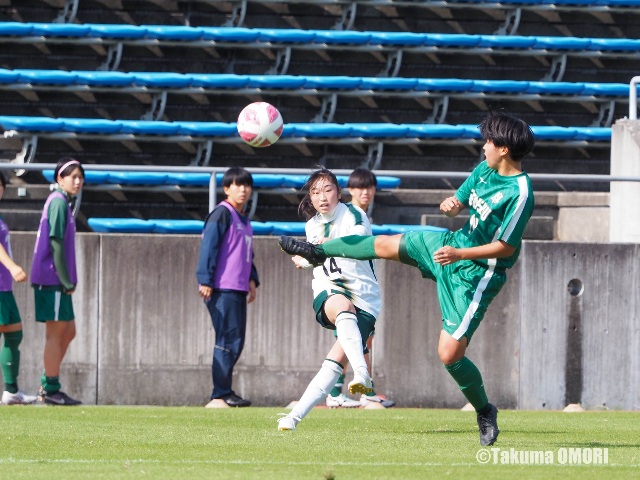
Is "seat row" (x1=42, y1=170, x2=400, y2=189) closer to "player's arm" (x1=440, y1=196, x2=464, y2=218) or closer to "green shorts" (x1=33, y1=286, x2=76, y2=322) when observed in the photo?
"green shorts" (x1=33, y1=286, x2=76, y2=322)

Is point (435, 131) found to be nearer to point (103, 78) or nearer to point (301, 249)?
point (103, 78)

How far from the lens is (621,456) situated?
5.43 metres

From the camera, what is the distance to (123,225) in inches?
446

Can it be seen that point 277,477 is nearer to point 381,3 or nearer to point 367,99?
point 367,99

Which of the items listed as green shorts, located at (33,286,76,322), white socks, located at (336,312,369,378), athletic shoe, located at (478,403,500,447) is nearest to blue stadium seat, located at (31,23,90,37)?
green shorts, located at (33,286,76,322)

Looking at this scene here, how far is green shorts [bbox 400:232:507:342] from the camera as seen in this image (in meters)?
5.59

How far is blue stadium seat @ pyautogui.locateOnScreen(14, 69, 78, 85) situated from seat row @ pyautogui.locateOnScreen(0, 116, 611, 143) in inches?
23.5

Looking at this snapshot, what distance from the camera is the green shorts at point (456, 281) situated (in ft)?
18.4

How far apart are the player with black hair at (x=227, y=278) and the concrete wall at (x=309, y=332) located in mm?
718

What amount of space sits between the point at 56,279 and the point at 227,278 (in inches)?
62.4

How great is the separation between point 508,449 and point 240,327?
4125mm

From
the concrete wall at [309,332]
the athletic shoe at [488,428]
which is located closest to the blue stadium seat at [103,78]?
the concrete wall at [309,332]

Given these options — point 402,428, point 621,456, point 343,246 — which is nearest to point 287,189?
point 402,428

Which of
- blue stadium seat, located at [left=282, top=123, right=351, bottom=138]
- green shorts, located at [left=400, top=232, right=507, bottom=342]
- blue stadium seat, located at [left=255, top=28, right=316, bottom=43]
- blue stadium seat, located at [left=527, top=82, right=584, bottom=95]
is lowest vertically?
green shorts, located at [left=400, top=232, right=507, bottom=342]
